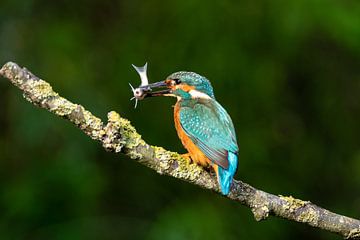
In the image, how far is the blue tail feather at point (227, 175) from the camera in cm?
275

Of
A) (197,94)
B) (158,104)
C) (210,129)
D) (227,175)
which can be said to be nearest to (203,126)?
(210,129)

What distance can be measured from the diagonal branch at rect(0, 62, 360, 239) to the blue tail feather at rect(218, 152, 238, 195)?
28 mm

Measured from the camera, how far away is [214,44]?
15.8ft

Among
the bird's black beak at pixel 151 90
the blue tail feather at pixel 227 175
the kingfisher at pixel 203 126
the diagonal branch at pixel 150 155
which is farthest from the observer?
the bird's black beak at pixel 151 90

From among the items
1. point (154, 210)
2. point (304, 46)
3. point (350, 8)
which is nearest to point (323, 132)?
point (304, 46)

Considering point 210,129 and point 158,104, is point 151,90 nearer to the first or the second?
point 210,129

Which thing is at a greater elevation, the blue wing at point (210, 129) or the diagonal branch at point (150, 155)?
the blue wing at point (210, 129)

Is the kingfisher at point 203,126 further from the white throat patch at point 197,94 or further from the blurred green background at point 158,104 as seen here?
the blurred green background at point 158,104

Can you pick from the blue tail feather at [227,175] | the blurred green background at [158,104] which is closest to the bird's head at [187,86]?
the blue tail feather at [227,175]

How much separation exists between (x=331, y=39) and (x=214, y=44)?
0.80 m

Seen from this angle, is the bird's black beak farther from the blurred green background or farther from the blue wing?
the blurred green background

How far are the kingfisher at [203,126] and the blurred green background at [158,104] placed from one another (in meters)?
1.25

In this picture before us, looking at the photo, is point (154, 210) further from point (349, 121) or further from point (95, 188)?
point (349, 121)

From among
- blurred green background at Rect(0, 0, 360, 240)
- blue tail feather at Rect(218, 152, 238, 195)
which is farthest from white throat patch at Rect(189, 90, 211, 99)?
blurred green background at Rect(0, 0, 360, 240)
